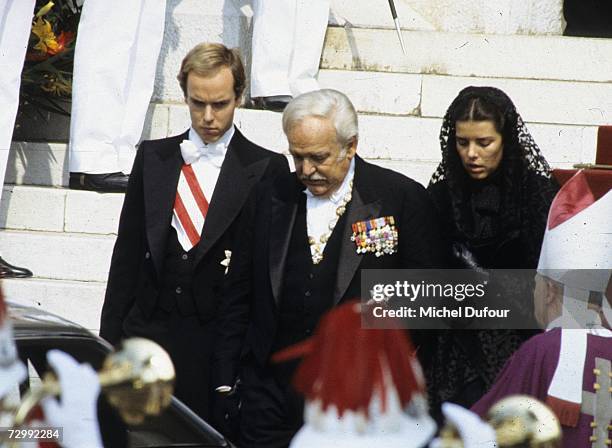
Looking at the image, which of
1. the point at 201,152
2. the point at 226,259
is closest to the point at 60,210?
the point at 201,152

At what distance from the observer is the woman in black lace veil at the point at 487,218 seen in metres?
4.29

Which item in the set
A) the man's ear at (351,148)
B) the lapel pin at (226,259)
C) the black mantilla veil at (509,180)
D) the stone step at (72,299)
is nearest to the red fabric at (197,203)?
the lapel pin at (226,259)

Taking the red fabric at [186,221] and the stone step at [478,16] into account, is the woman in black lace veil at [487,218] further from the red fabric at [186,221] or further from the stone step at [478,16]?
the stone step at [478,16]

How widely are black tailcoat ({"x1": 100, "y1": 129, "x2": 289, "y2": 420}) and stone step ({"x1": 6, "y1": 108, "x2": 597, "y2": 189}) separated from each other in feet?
6.94

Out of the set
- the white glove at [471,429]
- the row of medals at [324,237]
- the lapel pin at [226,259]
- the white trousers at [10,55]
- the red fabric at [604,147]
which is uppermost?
the white trousers at [10,55]

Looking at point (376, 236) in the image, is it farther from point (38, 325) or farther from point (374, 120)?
point (374, 120)

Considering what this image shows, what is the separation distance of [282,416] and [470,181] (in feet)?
3.12

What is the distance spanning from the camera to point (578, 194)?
382 centimetres

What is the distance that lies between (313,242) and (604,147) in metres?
0.98

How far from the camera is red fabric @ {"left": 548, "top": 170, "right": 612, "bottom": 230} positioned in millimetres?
3742

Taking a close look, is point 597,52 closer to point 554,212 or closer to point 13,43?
point 13,43

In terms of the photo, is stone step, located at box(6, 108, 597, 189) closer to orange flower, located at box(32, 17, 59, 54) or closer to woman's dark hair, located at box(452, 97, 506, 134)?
orange flower, located at box(32, 17, 59, 54)

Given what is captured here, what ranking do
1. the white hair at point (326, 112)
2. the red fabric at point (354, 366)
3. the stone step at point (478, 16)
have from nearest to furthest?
the red fabric at point (354, 366)
the white hair at point (326, 112)
the stone step at point (478, 16)

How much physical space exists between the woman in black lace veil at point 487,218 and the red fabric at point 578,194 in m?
0.37
